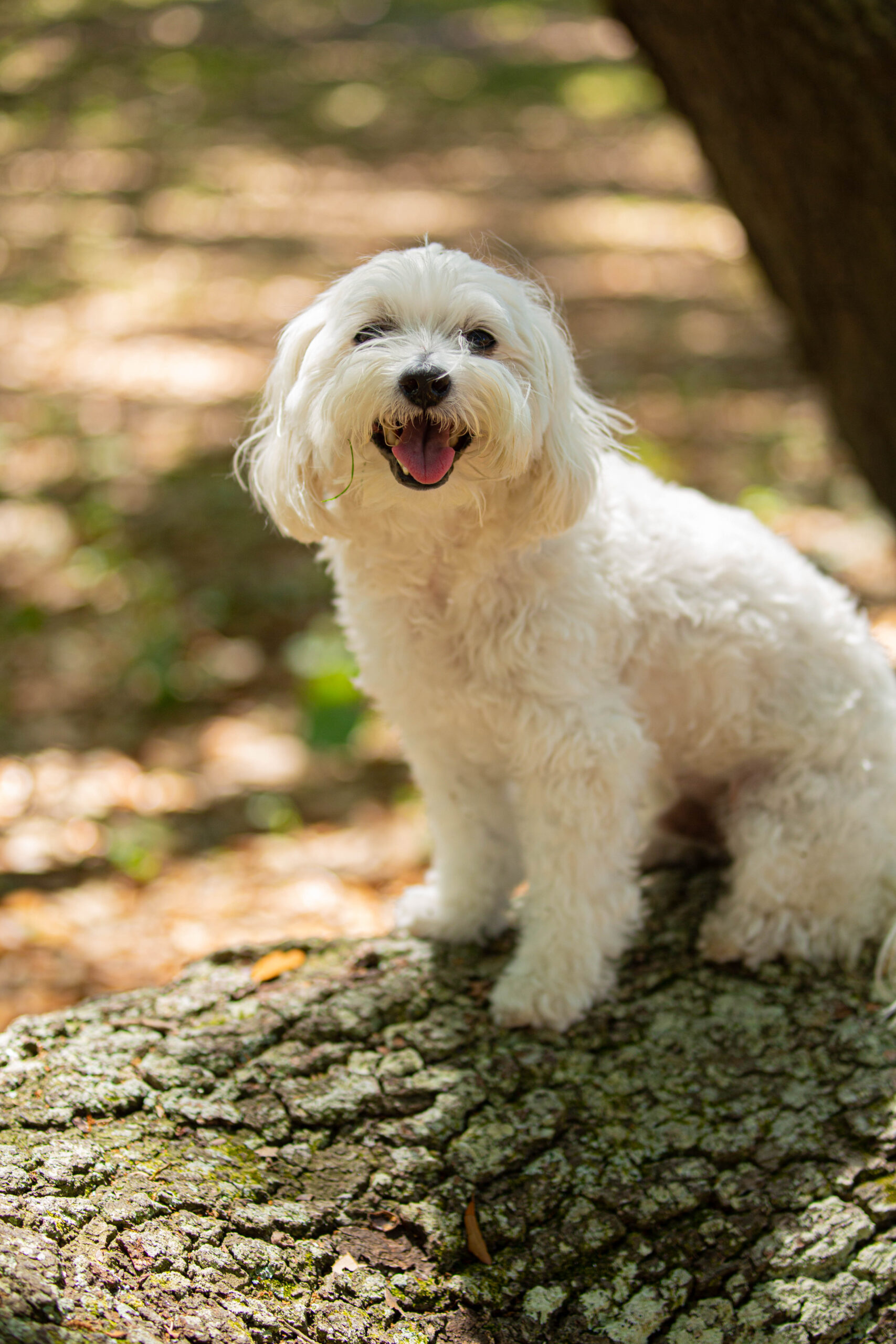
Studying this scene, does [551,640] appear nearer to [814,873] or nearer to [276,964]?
[814,873]

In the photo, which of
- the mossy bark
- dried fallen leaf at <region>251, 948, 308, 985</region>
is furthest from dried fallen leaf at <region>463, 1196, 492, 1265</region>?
dried fallen leaf at <region>251, 948, 308, 985</region>

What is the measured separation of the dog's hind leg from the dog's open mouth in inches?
50.7

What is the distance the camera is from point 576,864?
2736 mm

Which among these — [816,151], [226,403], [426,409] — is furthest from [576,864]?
[226,403]

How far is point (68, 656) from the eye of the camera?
17.4ft

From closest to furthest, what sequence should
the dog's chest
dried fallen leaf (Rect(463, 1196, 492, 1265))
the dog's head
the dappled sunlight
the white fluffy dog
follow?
dried fallen leaf (Rect(463, 1196, 492, 1265)), the dog's head, the white fluffy dog, the dog's chest, the dappled sunlight

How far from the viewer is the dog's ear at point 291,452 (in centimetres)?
247

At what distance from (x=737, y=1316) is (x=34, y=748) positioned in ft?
11.9

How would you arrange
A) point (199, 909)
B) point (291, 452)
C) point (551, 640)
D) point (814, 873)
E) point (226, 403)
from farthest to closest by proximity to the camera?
point (226, 403) < point (199, 909) < point (814, 873) < point (551, 640) < point (291, 452)

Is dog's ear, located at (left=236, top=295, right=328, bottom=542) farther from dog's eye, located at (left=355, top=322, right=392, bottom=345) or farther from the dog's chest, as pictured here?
the dog's chest

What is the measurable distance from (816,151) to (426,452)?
8.73 ft

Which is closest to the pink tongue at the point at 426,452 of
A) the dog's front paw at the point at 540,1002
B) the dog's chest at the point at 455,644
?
the dog's chest at the point at 455,644

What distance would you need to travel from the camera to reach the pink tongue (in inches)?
90.8

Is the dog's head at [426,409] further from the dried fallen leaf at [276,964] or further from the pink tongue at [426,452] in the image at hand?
the dried fallen leaf at [276,964]
